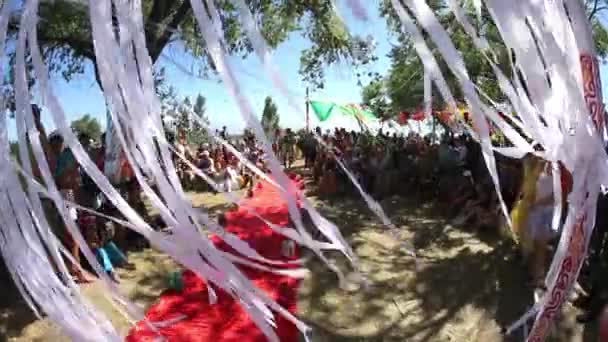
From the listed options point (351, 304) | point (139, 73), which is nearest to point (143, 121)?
point (139, 73)

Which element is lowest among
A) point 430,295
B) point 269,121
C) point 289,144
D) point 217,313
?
point 430,295

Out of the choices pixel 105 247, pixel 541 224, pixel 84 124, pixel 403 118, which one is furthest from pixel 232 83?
pixel 403 118

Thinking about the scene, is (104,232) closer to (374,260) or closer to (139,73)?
(374,260)

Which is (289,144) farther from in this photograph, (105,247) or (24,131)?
(24,131)

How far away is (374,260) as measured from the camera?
256 inches

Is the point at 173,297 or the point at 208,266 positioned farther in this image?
the point at 173,297

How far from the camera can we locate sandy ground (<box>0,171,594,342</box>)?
462 centimetres

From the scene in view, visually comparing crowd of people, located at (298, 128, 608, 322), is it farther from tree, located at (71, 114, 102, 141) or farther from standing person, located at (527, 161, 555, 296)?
tree, located at (71, 114, 102, 141)

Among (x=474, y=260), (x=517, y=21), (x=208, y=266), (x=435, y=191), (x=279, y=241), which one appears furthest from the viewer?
(x=435, y=191)

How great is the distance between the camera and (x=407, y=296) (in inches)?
216

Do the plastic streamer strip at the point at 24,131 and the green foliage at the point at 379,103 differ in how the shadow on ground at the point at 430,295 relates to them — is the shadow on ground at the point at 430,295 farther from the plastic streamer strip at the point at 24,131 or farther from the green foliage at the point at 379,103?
the green foliage at the point at 379,103

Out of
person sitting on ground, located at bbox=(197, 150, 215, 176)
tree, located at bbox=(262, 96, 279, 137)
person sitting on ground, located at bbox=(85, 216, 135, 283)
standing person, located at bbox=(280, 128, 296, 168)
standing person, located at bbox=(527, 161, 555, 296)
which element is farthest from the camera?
standing person, located at bbox=(280, 128, 296, 168)

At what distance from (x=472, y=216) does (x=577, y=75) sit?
684cm

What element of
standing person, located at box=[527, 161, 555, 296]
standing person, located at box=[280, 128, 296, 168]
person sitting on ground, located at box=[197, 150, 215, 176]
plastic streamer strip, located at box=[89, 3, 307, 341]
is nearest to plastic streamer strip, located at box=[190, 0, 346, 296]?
plastic streamer strip, located at box=[89, 3, 307, 341]
